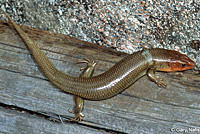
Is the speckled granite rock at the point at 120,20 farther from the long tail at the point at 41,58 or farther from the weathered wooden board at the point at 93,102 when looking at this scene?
the long tail at the point at 41,58

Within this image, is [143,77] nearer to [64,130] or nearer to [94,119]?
[94,119]

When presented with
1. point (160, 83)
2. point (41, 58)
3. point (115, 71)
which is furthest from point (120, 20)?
point (41, 58)

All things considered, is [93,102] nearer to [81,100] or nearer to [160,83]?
[81,100]

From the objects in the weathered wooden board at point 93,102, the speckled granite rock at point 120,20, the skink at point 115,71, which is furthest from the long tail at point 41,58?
the speckled granite rock at point 120,20

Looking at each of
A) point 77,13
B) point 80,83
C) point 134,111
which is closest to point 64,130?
point 80,83

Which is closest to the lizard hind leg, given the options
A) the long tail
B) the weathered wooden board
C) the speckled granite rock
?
the weathered wooden board

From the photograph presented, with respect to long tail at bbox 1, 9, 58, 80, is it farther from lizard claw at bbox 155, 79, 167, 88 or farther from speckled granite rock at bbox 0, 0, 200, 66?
lizard claw at bbox 155, 79, 167, 88
